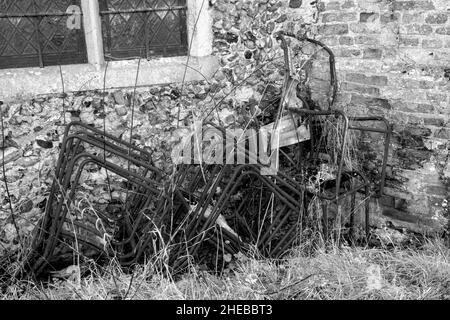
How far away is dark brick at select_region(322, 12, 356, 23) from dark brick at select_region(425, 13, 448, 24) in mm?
620

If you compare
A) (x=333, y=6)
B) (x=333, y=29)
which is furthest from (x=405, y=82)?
(x=333, y=6)

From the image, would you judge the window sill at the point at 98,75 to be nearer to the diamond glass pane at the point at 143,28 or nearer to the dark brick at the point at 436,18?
the diamond glass pane at the point at 143,28

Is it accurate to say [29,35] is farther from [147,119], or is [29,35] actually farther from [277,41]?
[277,41]

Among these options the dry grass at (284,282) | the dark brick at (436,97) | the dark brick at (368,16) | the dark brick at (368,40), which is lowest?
the dry grass at (284,282)

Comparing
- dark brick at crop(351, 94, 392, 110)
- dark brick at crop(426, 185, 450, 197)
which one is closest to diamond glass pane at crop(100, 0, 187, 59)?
dark brick at crop(351, 94, 392, 110)

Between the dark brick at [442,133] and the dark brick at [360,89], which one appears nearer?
the dark brick at [442,133]

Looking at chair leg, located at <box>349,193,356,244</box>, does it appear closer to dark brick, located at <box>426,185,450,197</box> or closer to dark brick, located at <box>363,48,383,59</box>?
dark brick, located at <box>426,185,450,197</box>

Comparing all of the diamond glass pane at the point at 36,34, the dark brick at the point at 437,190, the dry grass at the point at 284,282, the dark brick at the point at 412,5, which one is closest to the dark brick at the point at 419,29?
the dark brick at the point at 412,5

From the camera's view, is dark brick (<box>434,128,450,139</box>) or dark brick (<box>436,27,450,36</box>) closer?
dark brick (<box>436,27,450,36</box>)

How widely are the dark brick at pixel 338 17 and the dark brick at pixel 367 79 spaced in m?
0.48

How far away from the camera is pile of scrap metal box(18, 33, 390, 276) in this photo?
3.47 metres

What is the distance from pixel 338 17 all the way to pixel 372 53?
454mm

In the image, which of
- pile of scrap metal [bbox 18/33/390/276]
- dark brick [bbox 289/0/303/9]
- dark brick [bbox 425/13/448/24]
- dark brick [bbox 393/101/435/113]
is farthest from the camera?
dark brick [bbox 289/0/303/9]

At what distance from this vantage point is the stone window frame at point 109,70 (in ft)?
12.5
